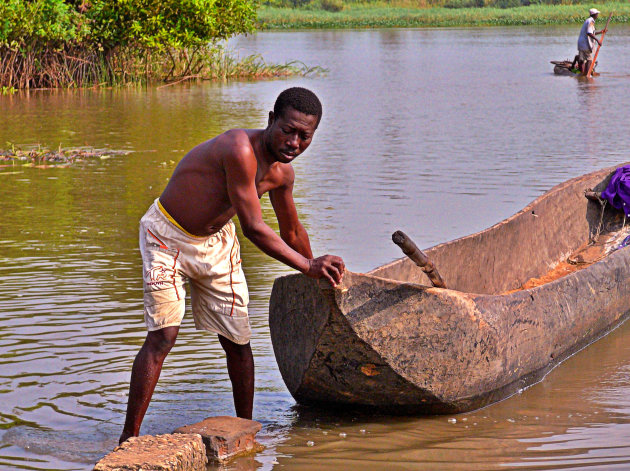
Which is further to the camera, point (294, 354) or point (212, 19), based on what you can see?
point (212, 19)

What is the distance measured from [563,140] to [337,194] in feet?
15.8

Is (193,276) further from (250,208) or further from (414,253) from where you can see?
(414,253)

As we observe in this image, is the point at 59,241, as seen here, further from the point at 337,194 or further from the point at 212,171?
the point at 212,171

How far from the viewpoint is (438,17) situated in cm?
5553

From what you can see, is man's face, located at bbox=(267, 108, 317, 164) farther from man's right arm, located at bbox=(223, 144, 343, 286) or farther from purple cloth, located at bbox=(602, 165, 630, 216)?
purple cloth, located at bbox=(602, 165, 630, 216)

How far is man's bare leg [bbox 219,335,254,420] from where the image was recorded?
13.3ft

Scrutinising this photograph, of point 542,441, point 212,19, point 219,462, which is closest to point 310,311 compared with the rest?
point 219,462

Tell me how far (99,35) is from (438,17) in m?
38.9

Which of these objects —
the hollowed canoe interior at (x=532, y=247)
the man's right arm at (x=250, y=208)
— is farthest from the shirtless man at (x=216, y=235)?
the hollowed canoe interior at (x=532, y=247)

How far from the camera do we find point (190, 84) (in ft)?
70.6

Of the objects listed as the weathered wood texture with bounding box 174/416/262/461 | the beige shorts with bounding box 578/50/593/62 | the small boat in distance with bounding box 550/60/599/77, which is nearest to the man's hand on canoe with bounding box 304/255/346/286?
the weathered wood texture with bounding box 174/416/262/461

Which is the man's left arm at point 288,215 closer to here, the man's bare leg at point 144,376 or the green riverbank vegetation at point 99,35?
the man's bare leg at point 144,376

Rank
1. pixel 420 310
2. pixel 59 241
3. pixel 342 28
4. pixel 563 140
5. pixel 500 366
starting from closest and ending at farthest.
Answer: pixel 420 310
pixel 500 366
pixel 59 241
pixel 563 140
pixel 342 28

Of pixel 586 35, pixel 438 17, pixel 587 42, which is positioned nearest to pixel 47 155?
pixel 586 35
